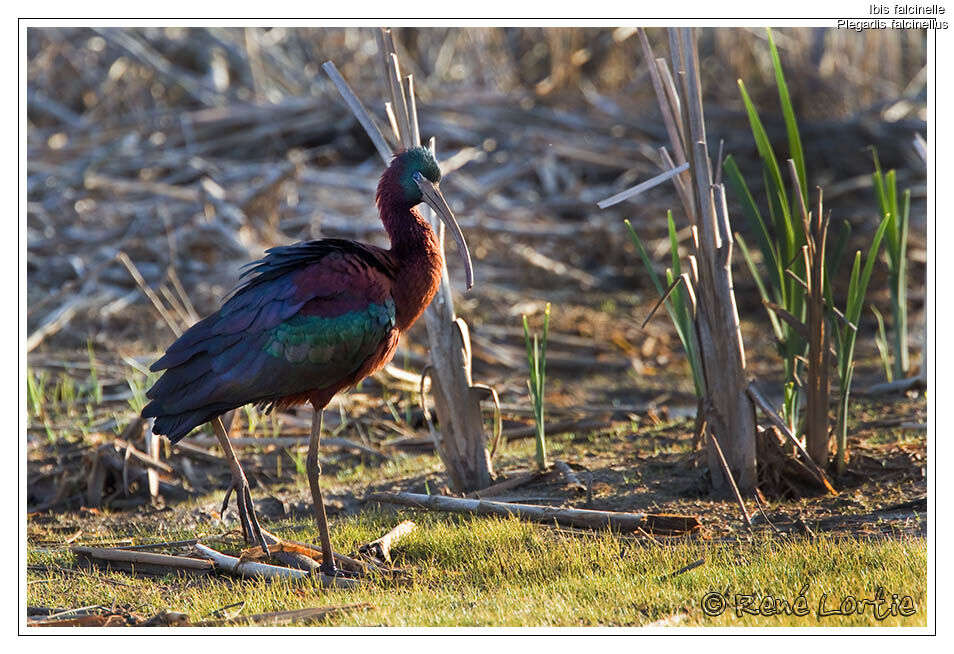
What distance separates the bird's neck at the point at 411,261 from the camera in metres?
5.31

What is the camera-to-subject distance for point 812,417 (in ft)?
18.4

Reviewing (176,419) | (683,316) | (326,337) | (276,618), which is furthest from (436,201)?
(276,618)

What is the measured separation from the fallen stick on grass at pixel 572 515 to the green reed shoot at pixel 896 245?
1.90 meters

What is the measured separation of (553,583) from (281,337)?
5.46ft

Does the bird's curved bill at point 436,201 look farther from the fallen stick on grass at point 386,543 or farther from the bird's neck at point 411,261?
the fallen stick on grass at point 386,543

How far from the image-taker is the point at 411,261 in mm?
5344

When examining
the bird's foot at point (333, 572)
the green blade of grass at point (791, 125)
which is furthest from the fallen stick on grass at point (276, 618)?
the green blade of grass at point (791, 125)

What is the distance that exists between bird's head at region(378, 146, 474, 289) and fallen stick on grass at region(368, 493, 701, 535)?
113cm

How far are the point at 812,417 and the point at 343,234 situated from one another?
6076 mm

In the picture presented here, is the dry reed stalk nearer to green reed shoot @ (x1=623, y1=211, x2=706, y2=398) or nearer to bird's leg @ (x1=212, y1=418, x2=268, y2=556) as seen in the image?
green reed shoot @ (x1=623, y1=211, x2=706, y2=398)

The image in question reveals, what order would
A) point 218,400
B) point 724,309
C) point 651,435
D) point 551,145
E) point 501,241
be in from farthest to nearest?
point 551,145, point 501,241, point 651,435, point 724,309, point 218,400

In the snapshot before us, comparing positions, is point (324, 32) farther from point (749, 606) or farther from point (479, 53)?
point (749, 606)

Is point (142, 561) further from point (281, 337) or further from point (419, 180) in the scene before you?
point (419, 180)
